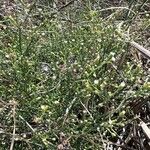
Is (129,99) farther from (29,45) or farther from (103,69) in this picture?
(29,45)

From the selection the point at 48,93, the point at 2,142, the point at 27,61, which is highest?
the point at 27,61

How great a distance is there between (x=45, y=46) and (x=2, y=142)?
46 centimetres

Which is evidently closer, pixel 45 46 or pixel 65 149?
pixel 65 149

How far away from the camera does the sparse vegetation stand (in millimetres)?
1633

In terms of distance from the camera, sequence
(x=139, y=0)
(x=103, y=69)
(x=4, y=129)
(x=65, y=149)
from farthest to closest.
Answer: (x=139, y=0)
(x=103, y=69)
(x=4, y=129)
(x=65, y=149)

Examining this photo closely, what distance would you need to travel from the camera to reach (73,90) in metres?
1.72

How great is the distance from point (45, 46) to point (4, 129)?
16.3 inches

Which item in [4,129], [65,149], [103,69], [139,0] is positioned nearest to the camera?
[65,149]

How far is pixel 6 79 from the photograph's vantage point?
1.80m

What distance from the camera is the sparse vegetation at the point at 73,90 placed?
1.63m

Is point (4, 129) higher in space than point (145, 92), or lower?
lower

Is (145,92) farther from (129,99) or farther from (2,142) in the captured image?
(2,142)

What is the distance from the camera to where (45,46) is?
1950mm

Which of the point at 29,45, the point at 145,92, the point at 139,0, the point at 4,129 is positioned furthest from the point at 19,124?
the point at 139,0
